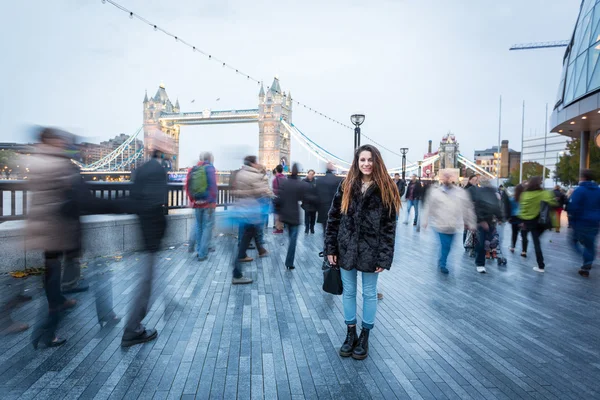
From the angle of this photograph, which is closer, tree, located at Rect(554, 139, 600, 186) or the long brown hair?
the long brown hair

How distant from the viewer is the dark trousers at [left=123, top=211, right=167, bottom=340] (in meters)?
3.74

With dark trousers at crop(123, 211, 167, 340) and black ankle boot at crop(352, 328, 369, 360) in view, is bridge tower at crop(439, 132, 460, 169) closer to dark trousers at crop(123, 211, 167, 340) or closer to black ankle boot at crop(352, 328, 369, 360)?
black ankle boot at crop(352, 328, 369, 360)

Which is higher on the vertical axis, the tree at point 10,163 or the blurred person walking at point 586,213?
the tree at point 10,163

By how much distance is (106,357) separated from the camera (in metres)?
3.49

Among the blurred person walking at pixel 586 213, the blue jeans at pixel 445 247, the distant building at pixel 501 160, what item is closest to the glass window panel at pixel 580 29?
the blurred person walking at pixel 586 213

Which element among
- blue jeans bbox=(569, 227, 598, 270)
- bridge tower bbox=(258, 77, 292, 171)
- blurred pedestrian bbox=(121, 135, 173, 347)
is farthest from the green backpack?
bridge tower bbox=(258, 77, 292, 171)

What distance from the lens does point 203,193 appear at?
787cm

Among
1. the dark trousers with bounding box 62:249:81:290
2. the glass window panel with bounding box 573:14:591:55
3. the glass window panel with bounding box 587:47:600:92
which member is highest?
the glass window panel with bounding box 573:14:591:55

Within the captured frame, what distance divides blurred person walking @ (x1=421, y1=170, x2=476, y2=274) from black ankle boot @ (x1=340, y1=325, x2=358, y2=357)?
145 inches

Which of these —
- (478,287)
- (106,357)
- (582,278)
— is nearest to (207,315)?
(106,357)

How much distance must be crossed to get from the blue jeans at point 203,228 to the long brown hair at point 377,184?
4.69 meters

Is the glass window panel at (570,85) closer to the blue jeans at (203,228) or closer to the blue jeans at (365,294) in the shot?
the blue jeans at (203,228)

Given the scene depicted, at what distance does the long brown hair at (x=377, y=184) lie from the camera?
11.4 ft

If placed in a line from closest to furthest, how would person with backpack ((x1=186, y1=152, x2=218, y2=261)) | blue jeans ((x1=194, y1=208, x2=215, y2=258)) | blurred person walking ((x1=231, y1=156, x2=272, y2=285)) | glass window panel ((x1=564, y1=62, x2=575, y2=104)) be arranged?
1. blurred person walking ((x1=231, y1=156, x2=272, y2=285))
2. blue jeans ((x1=194, y1=208, x2=215, y2=258))
3. person with backpack ((x1=186, y1=152, x2=218, y2=261))
4. glass window panel ((x1=564, y1=62, x2=575, y2=104))
